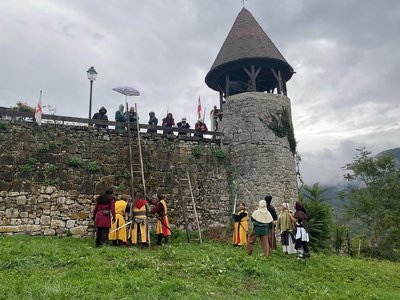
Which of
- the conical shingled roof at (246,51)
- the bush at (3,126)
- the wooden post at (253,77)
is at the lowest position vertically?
the bush at (3,126)

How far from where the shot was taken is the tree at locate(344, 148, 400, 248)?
93.7 ft

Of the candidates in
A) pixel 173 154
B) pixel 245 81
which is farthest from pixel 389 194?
pixel 173 154

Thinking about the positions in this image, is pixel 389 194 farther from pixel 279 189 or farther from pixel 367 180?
pixel 279 189

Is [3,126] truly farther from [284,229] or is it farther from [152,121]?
[284,229]

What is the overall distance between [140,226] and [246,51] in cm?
977

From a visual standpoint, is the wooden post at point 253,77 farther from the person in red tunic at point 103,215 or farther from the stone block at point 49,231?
the stone block at point 49,231

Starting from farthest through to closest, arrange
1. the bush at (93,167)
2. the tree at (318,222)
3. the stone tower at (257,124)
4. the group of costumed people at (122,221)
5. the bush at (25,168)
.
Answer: the tree at (318,222), the stone tower at (257,124), the bush at (93,167), the bush at (25,168), the group of costumed people at (122,221)

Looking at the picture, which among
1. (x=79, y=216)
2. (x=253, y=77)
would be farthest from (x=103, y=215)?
(x=253, y=77)

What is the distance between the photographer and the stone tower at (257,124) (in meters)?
15.7

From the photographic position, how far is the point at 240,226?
42.2ft

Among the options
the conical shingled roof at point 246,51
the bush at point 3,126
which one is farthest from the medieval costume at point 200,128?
the bush at point 3,126

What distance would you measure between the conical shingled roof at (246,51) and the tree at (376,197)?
16808 millimetres

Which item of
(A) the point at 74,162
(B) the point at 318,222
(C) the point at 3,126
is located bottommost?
(B) the point at 318,222

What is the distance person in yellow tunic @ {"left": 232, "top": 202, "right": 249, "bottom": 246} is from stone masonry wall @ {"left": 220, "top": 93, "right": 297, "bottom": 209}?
251 cm
